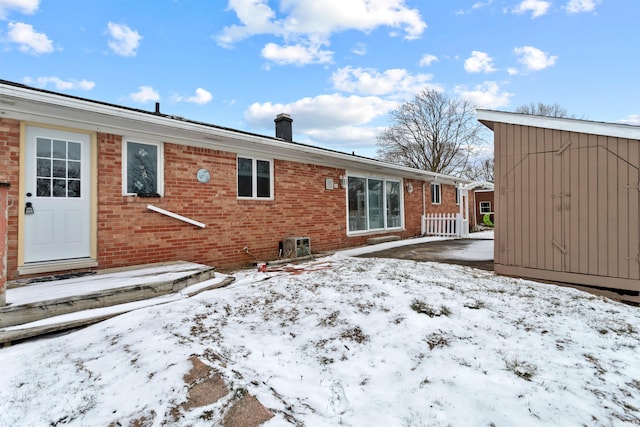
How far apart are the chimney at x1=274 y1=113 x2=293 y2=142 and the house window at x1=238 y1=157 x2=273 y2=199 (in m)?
2.83

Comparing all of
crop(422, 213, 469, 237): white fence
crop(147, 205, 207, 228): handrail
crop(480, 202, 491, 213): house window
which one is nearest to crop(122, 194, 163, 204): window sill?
crop(147, 205, 207, 228): handrail

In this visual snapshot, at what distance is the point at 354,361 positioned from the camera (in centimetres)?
228

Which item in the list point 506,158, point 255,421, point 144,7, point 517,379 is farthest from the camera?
point 144,7

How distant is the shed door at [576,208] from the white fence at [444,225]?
667 centimetres

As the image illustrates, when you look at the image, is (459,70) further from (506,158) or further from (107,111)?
(107,111)

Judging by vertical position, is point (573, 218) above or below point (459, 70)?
below

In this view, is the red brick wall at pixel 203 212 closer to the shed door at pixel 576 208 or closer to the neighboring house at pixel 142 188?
the neighboring house at pixel 142 188

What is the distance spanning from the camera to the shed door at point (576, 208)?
4.09 metres

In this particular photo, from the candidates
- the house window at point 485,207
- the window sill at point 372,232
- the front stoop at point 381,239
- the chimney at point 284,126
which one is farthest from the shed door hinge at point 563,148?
the house window at point 485,207

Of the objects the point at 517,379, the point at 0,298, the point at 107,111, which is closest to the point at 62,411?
the point at 0,298

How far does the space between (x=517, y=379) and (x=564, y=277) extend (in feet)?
11.4

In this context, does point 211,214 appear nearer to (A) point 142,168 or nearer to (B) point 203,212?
(B) point 203,212

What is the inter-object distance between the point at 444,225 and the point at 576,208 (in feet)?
23.8

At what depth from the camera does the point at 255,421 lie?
5.19ft
